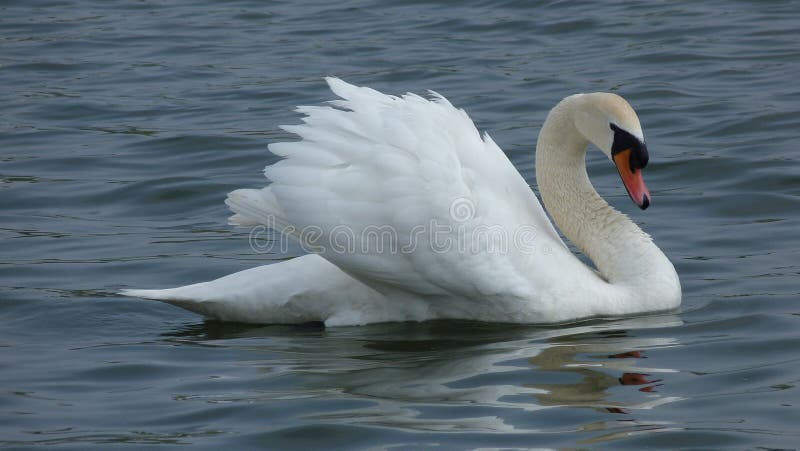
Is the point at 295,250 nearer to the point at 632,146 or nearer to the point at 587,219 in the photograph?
the point at 587,219

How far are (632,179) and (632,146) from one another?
0.18 m

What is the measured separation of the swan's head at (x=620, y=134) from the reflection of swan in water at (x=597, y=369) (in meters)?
0.87

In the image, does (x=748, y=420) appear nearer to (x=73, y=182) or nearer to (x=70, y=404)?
(x=70, y=404)

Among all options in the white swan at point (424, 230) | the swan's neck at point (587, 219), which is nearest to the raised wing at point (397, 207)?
the white swan at point (424, 230)

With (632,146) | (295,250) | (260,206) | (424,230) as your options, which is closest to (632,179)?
(632,146)

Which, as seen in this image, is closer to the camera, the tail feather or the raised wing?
the raised wing

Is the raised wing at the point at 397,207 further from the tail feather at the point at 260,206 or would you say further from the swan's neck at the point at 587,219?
the swan's neck at the point at 587,219

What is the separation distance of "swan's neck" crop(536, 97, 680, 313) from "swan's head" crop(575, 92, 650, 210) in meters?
0.12

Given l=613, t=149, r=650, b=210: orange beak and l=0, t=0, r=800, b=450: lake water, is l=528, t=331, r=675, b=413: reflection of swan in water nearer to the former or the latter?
l=0, t=0, r=800, b=450: lake water

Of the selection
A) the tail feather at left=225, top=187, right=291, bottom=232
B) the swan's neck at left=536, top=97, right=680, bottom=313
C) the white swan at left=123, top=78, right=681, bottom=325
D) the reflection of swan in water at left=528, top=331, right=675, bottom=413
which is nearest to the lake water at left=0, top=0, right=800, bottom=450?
the reflection of swan in water at left=528, top=331, right=675, bottom=413

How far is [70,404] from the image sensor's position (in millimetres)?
5859

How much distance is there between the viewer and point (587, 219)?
24.9ft

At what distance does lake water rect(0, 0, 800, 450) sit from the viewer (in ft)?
18.3

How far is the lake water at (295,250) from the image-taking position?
5.58 meters
